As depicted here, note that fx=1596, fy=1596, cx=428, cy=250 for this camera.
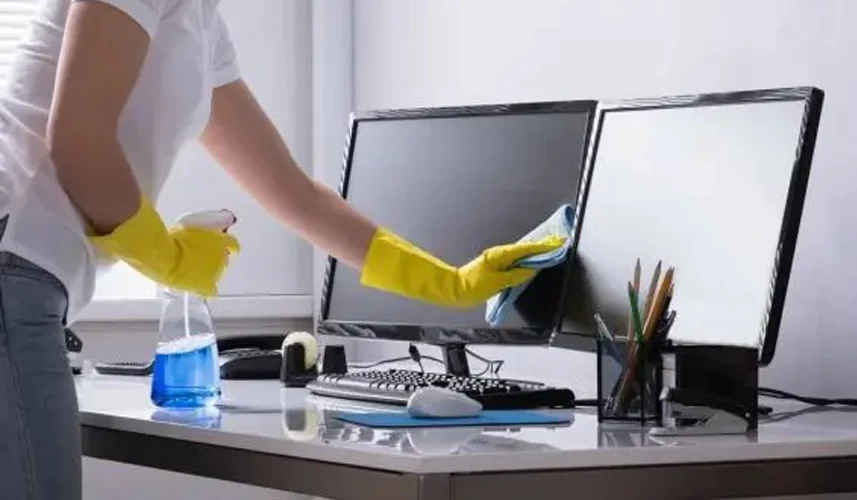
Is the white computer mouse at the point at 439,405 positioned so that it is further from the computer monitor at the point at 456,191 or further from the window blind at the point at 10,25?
the window blind at the point at 10,25

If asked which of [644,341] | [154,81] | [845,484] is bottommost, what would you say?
[845,484]

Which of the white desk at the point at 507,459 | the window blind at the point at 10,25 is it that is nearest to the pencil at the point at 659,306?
the white desk at the point at 507,459

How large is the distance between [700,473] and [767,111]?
19.6 inches

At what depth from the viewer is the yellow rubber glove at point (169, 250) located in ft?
5.87

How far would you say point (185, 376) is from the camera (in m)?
2.05

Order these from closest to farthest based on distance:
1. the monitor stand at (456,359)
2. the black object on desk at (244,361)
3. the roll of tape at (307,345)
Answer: the monitor stand at (456,359) < the roll of tape at (307,345) < the black object on desk at (244,361)

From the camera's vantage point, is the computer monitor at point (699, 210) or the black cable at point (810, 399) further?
the black cable at point (810, 399)

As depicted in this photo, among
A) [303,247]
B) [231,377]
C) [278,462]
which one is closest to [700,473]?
[278,462]

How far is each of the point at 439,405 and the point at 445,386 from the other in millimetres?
273

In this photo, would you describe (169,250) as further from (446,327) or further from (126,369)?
(126,369)

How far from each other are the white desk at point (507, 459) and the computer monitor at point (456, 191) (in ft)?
1.33

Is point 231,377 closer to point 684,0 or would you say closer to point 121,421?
point 121,421

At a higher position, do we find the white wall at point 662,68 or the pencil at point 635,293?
the white wall at point 662,68

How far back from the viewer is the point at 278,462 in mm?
1641
